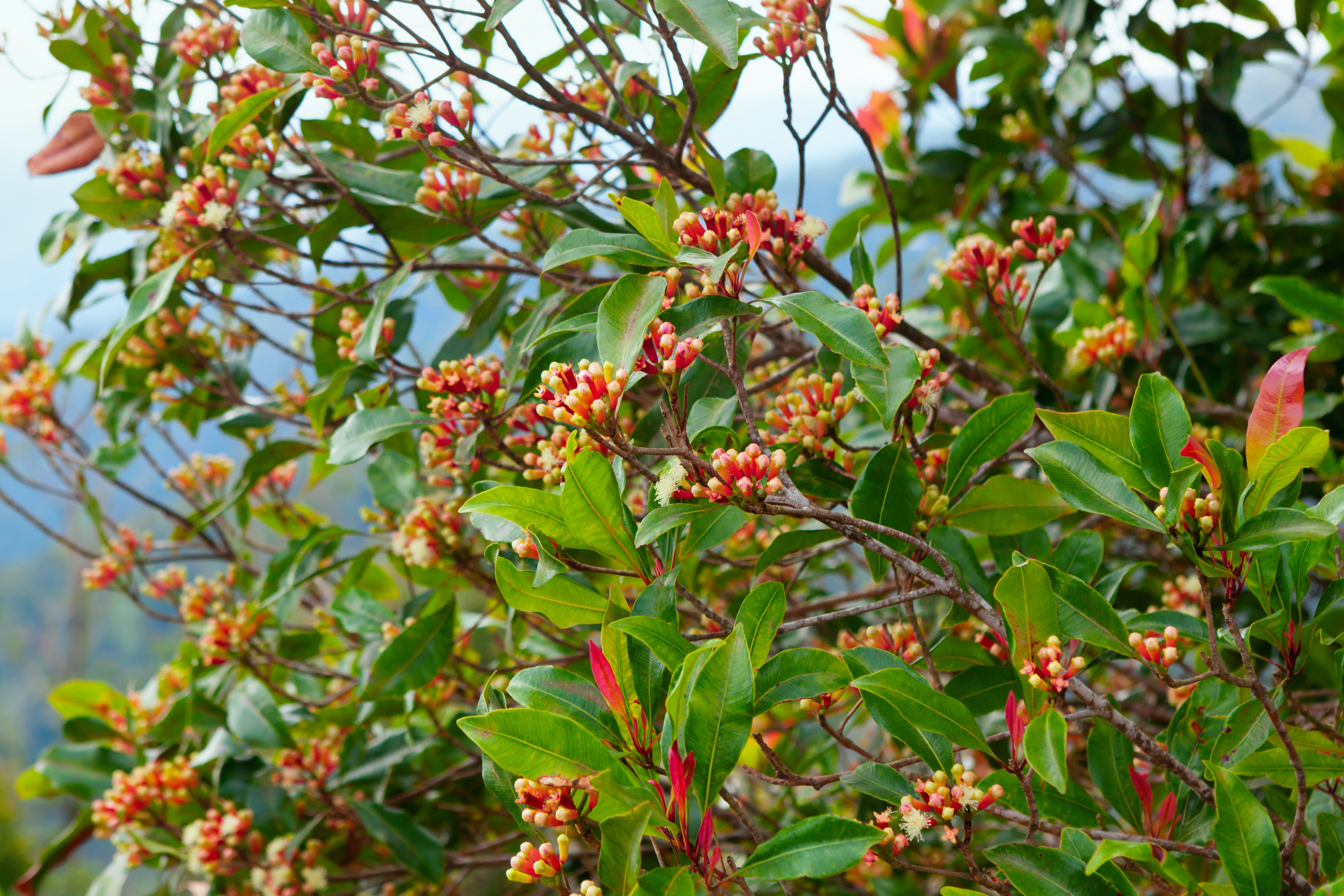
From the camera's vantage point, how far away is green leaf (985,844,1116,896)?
2.54ft

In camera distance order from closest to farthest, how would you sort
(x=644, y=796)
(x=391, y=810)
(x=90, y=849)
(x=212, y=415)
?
(x=644, y=796) → (x=391, y=810) → (x=212, y=415) → (x=90, y=849)

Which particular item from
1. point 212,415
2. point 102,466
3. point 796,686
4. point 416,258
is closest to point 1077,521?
point 796,686

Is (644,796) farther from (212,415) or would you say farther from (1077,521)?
(212,415)

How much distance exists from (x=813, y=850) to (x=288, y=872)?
1361 millimetres

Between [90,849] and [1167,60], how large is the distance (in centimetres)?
2172

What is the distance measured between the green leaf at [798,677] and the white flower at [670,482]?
0.42 feet

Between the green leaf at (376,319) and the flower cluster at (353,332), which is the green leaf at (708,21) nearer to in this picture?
the green leaf at (376,319)

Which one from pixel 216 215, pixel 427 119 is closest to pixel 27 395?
pixel 216 215

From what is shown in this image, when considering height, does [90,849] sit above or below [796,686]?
below

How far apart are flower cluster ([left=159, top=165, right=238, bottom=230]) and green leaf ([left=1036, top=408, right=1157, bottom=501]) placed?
1.20 meters

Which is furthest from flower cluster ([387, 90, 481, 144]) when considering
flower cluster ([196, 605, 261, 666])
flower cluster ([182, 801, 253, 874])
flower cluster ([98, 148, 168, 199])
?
flower cluster ([182, 801, 253, 874])

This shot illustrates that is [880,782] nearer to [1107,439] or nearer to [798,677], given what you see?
[798,677]

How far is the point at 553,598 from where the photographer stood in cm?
92

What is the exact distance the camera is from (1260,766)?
0.82 metres
